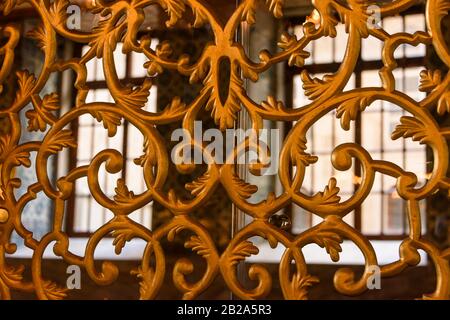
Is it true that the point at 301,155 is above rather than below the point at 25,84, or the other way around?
below

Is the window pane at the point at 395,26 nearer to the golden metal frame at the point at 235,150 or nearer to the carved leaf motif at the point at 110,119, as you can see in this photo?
the golden metal frame at the point at 235,150

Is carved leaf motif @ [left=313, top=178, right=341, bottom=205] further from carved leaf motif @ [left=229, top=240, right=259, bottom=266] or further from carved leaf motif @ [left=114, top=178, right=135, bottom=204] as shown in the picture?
carved leaf motif @ [left=114, top=178, right=135, bottom=204]

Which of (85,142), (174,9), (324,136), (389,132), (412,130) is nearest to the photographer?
(412,130)

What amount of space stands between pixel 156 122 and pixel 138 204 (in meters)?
0.12

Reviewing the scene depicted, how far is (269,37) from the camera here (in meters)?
1.71

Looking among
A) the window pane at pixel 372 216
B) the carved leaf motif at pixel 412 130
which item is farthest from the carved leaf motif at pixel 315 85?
the window pane at pixel 372 216

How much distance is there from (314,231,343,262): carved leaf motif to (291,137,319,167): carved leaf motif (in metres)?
0.09

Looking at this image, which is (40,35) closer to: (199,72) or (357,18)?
(199,72)

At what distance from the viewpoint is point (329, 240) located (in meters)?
0.73

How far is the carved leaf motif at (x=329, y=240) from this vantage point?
725mm

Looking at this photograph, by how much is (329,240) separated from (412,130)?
6.8 inches

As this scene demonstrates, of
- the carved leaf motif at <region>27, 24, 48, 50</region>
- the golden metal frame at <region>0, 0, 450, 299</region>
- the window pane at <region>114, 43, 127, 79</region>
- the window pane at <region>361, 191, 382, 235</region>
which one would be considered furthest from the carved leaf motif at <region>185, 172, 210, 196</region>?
the window pane at <region>114, 43, 127, 79</region>

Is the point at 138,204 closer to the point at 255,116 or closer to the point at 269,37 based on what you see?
the point at 255,116

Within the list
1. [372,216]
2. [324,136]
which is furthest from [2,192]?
[324,136]
